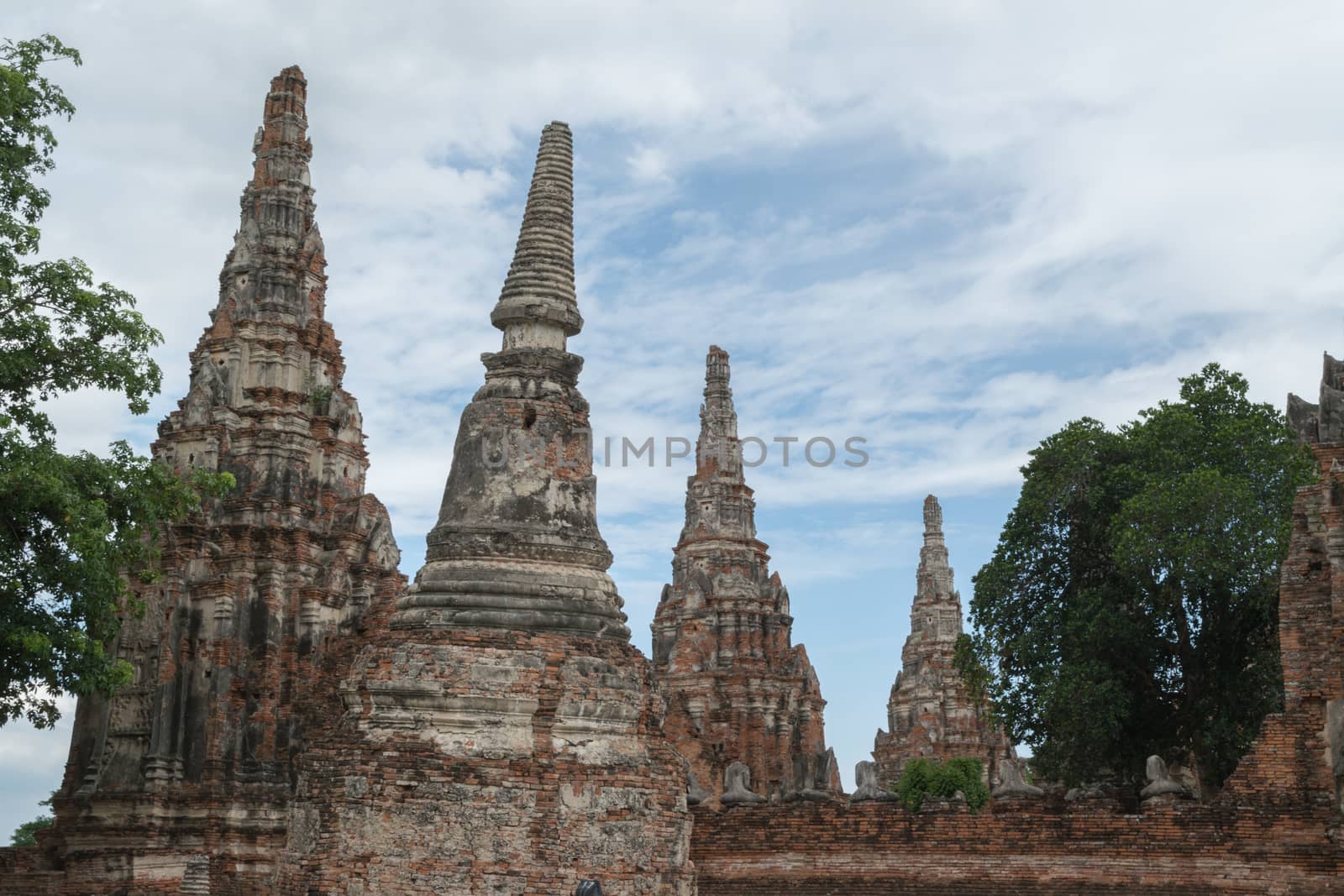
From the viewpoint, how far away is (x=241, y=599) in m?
24.6

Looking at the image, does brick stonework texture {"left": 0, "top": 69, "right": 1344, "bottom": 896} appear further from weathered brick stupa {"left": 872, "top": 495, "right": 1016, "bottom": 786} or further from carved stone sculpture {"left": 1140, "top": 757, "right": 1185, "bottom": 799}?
weathered brick stupa {"left": 872, "top": 495, "right": 1016, "bottom": 786}

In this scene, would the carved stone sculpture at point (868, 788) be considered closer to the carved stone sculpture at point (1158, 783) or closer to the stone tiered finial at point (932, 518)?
the carved stone sculpture at point (1158, 783)

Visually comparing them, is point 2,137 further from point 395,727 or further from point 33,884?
point 33,884

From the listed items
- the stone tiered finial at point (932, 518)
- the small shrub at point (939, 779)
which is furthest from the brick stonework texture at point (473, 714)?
the stone tiered finial at point (932, 518)

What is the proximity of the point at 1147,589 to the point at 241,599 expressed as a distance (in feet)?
48.3

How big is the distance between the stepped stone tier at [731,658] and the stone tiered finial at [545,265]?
22676 mm

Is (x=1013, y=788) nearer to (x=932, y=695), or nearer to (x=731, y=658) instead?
(x=731, y=658)

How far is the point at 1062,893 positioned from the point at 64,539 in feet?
42.8

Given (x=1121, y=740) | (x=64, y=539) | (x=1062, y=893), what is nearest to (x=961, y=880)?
(x=1062, y=893)

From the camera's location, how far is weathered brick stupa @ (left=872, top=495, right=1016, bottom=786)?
52625 mm

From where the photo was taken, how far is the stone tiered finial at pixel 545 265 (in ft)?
47.1

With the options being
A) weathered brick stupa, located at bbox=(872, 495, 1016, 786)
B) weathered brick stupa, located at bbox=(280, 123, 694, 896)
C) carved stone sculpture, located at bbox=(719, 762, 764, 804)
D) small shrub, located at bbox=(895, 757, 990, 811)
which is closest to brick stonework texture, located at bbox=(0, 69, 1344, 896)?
weathered brick stupa, located at bbox=(280, 123, 694, 896)

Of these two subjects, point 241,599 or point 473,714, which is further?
point 241,599

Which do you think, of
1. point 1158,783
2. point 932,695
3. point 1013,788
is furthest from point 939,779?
point 1158,783
